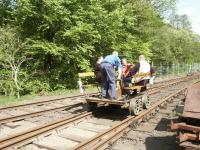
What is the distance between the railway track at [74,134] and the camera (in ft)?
25.0

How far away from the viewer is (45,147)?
757 cm

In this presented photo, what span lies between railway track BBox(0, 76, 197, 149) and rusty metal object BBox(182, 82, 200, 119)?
2131mm

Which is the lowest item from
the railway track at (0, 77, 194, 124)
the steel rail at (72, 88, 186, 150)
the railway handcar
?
the steel rail at (72, 88, 186, 150)

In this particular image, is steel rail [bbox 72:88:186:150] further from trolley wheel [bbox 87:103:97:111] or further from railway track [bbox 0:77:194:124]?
railway track [bbox 0:77:194:124]

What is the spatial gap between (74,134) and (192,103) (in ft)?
10.9

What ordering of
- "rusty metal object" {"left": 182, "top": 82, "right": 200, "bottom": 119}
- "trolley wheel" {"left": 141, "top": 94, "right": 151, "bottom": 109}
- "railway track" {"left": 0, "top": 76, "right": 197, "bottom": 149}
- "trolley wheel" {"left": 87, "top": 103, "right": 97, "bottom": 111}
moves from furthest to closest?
1. "trolley wheel" {"left": 141, "top": 94, "right": 151, "bottom": 109}
2. "trolley wheel" {"left": 87, "top": 103, "right": 97, "bottom": 111}
3. "railway track" {"left": 0, "top": 76, "right": 197, "bottom": 149}
4. "rusty metal object" {"left": 182, "top": 82, "right": 200, "bottom": 119}

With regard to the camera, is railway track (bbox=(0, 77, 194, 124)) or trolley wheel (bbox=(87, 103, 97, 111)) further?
trolley wheel (bbox=(87, 103, 97, 111))

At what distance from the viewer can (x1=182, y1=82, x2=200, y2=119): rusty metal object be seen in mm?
6915

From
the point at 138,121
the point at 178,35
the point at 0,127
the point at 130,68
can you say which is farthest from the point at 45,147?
the point at 178,35

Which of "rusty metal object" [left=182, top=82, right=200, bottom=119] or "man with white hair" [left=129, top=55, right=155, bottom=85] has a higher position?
"man with white hair" [left=129, top=55, right=155, bottom=85]

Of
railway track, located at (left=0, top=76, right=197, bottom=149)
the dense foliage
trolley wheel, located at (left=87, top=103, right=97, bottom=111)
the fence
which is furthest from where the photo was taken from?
the fence

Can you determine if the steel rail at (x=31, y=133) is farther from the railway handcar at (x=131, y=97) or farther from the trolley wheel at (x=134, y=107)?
the trolley wheel at (x=134, y=107)

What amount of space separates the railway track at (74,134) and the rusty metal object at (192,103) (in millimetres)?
2131

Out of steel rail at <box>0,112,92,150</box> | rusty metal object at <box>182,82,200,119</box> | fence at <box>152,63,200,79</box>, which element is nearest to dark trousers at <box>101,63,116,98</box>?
steel rail at <box>0,112,92,150</box>
